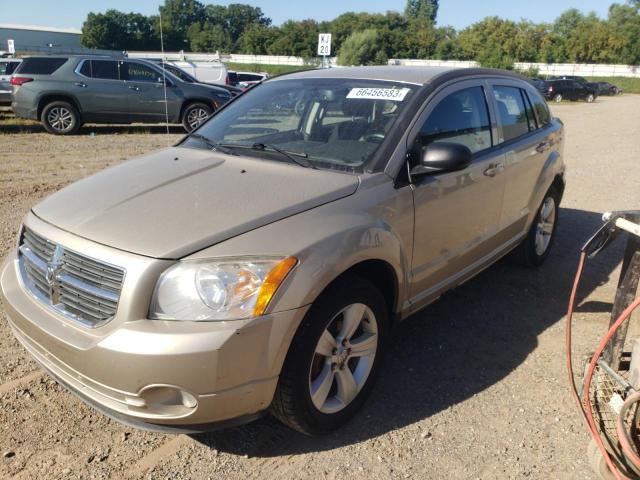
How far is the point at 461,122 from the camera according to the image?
3.61 m

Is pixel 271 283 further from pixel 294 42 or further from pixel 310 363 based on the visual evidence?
pixel 294 42

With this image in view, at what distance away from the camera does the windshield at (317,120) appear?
10.3ft

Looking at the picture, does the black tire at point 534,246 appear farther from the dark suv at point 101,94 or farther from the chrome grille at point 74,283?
the dark suv at point 101,94

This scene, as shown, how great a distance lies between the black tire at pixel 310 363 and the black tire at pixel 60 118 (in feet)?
37.7

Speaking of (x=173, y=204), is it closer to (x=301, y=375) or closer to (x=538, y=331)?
(x=301, y=375)

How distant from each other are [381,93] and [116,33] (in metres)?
110

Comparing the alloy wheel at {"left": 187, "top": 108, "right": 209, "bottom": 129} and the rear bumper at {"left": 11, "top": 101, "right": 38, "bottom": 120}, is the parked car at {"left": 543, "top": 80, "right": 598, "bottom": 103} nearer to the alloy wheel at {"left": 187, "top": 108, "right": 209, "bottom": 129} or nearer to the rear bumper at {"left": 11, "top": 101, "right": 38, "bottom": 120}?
the alloy wheel at {"left": 187, "top": 108, "right": 209, "bottom": 129}

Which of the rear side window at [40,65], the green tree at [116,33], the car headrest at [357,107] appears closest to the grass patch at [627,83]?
the rear side window at [40,65]

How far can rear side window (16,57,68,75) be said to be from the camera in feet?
39.8

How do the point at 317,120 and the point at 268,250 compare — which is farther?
the point at 317,120

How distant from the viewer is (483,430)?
9.36 ft

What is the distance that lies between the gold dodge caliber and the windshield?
0.01m

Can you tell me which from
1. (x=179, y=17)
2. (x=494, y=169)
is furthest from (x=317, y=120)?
(x=179, y=17)

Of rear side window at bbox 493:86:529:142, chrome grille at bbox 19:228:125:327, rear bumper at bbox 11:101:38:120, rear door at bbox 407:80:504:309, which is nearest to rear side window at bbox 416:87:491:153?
rear door at bbox 407:80:504:309
